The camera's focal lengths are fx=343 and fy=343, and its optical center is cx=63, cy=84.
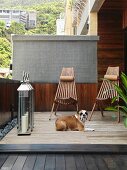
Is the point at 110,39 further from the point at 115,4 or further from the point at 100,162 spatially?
the point at 100,162

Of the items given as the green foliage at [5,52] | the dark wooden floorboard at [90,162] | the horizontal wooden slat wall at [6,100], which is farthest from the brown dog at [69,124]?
the green foliage at [5,52]

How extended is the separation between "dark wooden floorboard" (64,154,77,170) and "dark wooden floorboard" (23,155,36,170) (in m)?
0.26

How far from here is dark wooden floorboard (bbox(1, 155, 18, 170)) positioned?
2512mm

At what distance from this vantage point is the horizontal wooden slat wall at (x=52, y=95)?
7.15 m

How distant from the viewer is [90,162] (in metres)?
2.65

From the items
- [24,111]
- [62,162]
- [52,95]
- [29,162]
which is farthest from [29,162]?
[52,95]

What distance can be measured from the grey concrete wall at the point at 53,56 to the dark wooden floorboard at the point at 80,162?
442cm

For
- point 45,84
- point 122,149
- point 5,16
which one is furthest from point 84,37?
point 5,16

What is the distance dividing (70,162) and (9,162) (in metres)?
0.47

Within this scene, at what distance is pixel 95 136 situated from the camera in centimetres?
396

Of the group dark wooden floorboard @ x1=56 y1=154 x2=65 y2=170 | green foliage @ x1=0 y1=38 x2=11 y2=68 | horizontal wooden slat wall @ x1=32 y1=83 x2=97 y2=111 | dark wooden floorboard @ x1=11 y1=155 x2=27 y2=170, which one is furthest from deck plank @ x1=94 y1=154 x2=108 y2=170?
green foliage @ x1=0 y1=38 x2=11 y2=68

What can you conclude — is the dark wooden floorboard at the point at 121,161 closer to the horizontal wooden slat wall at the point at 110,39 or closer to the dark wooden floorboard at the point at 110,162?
the dark wooden floorboard at the point at 110,162

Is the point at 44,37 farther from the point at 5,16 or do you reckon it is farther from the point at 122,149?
the point at 5,16

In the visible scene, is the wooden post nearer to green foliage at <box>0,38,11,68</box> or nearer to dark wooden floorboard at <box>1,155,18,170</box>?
dark wooden floorboard at <box>1,155,18,170</box>
